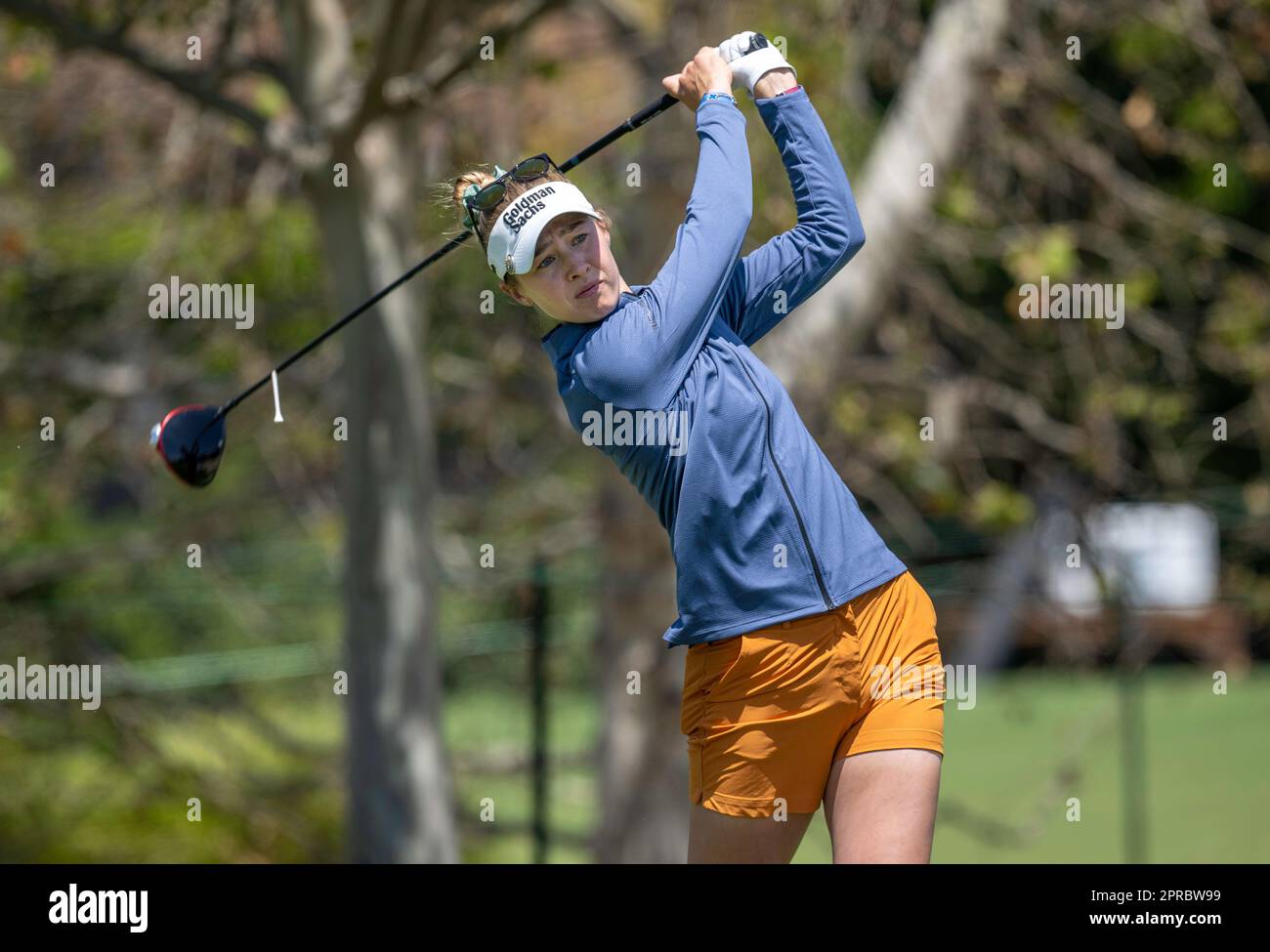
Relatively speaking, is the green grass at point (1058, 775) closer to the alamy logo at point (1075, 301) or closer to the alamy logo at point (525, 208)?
the alamy logo at point (1075, 301)

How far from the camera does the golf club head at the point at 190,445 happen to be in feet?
11.8

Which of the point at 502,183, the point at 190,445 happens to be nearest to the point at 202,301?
the point at 190,445

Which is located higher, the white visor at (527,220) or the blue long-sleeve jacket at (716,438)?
the white visor at (527,220)

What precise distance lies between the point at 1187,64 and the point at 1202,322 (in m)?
2.22

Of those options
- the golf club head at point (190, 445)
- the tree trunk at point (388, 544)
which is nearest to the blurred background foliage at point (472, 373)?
the tree trunk at point (388, 544)

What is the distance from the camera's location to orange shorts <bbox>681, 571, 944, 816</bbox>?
9.02 ft

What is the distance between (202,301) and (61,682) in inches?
105

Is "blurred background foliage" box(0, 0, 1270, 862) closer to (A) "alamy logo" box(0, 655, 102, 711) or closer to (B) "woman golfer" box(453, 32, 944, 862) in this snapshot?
(A) "alamy logo" box(0, 655, 102, 711)

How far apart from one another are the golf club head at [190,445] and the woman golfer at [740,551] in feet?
3.46

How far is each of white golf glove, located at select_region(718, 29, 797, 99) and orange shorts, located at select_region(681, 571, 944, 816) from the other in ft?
3.44

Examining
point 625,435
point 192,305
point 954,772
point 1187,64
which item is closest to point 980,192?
point 1187,64

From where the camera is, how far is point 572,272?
9.28 feet
